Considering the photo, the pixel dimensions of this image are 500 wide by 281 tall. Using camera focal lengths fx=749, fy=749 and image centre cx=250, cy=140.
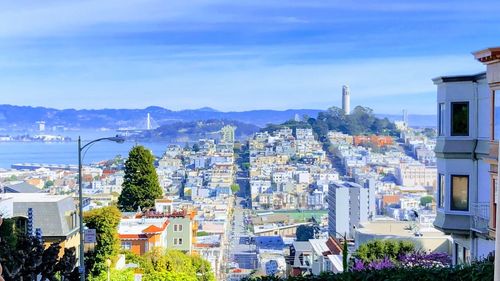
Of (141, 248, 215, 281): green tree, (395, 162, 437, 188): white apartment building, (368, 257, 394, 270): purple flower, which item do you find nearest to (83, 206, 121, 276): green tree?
(141, 248, 215, 281): green tree

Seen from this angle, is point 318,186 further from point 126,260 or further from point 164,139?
point 126,260

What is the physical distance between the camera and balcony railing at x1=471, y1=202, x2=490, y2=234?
1872 cm

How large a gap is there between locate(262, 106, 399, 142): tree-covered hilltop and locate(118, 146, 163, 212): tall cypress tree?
3397 inches

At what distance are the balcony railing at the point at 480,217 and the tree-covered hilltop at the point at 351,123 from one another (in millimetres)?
117378

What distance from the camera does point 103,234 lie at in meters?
28.5

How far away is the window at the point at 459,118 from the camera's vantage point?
65.0 feet

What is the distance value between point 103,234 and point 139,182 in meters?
25.4

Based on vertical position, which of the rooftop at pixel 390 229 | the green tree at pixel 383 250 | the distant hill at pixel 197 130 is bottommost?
the rooftop at pixel 390 229

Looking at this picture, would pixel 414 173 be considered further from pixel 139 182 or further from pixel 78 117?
pixel 78 117

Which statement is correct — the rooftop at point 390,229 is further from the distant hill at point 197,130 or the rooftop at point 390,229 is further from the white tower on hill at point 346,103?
the distant hill at point 197,130

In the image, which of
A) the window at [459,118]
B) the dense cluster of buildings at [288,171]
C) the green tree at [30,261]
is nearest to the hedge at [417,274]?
the green tree at [30,261]

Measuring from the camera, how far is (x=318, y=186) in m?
125

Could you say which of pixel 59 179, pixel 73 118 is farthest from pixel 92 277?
pixel 73 118

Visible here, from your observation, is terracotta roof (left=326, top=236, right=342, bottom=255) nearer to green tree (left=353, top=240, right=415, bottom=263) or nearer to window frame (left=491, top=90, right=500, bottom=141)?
green tree (left=353, top=240, right=415, bottom=263)
